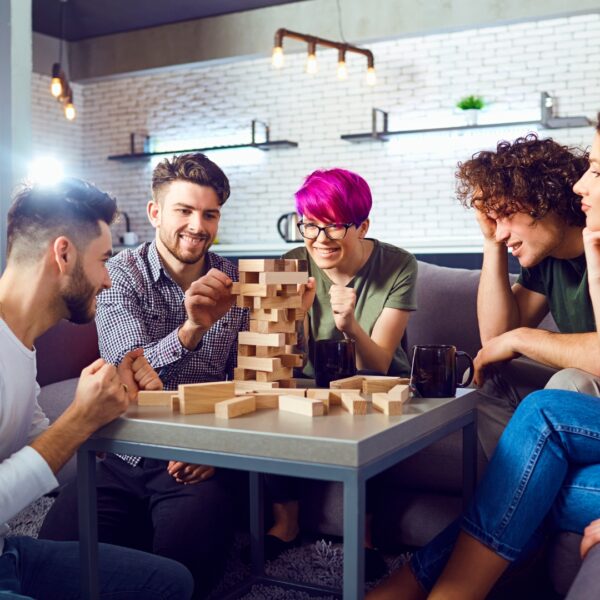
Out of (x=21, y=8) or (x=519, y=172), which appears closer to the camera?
(x=519, y=172)

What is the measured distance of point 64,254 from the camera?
5.04 ft

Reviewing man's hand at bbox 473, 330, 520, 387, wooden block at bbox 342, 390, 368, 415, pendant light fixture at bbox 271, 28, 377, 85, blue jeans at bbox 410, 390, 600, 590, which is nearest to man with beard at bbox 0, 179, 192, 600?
wooden block at bbox 342, 390, 368, 415

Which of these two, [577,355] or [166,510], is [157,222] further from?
[577,355]

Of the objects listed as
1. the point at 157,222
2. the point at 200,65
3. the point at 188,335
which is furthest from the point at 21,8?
the point at 200,65

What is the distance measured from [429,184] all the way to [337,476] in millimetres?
6406

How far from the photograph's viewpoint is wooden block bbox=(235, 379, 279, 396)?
5.41 feet

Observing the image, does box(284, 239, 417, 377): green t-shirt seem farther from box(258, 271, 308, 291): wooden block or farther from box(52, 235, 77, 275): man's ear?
box(52, 235, 77, 275): man's ear

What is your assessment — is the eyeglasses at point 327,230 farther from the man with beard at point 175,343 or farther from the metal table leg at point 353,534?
the metal table leg at point 353,534

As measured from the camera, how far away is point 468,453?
1.86 m

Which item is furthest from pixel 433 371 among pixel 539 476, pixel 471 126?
pixel 471 126

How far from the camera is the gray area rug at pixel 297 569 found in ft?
6.88

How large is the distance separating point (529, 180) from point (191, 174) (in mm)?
914

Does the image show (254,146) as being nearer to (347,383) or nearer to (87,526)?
(347,383)

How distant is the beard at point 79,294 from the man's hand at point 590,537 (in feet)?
3.52
